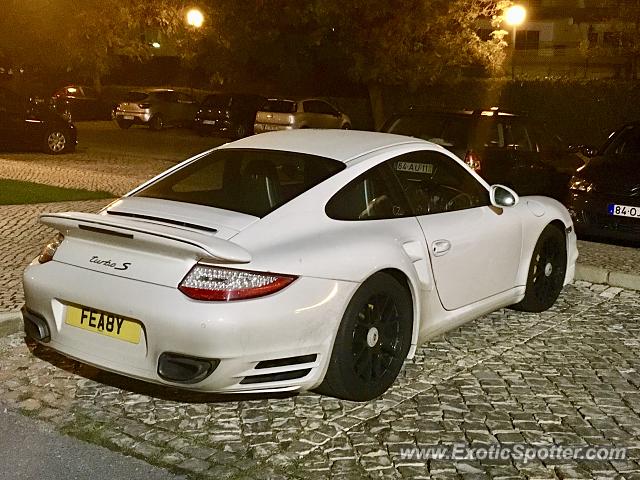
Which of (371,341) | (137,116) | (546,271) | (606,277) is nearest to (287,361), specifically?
(371,341)

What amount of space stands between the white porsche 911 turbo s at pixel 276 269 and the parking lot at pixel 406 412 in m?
0.27

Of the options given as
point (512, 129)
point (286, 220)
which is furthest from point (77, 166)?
point (286, 220)

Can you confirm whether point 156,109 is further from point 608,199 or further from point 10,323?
point 10,323

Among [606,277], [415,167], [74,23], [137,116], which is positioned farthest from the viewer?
[137,116]

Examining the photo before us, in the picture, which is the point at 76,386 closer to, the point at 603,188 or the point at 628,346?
the point at 628,346

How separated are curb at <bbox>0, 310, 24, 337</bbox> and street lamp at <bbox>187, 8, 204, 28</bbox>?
2138 centimetres

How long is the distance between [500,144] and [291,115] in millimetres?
13893

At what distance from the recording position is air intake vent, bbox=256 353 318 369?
14.8 ft

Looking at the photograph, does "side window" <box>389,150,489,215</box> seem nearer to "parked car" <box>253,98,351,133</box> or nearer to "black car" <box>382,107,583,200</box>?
"black car" <box>382,107,583,200</box>

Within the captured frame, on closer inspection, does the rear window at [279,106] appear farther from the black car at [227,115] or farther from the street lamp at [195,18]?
the street lamp at [195,18]

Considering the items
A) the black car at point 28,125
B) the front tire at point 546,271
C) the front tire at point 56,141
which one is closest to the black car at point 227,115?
the front tire at point 56,141

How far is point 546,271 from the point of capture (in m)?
7.12

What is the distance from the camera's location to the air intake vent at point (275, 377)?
451 cm

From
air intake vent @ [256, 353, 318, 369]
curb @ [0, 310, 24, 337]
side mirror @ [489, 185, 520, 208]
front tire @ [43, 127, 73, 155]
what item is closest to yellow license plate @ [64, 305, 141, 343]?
air intake vent @ [256, 353, 318, 369]
